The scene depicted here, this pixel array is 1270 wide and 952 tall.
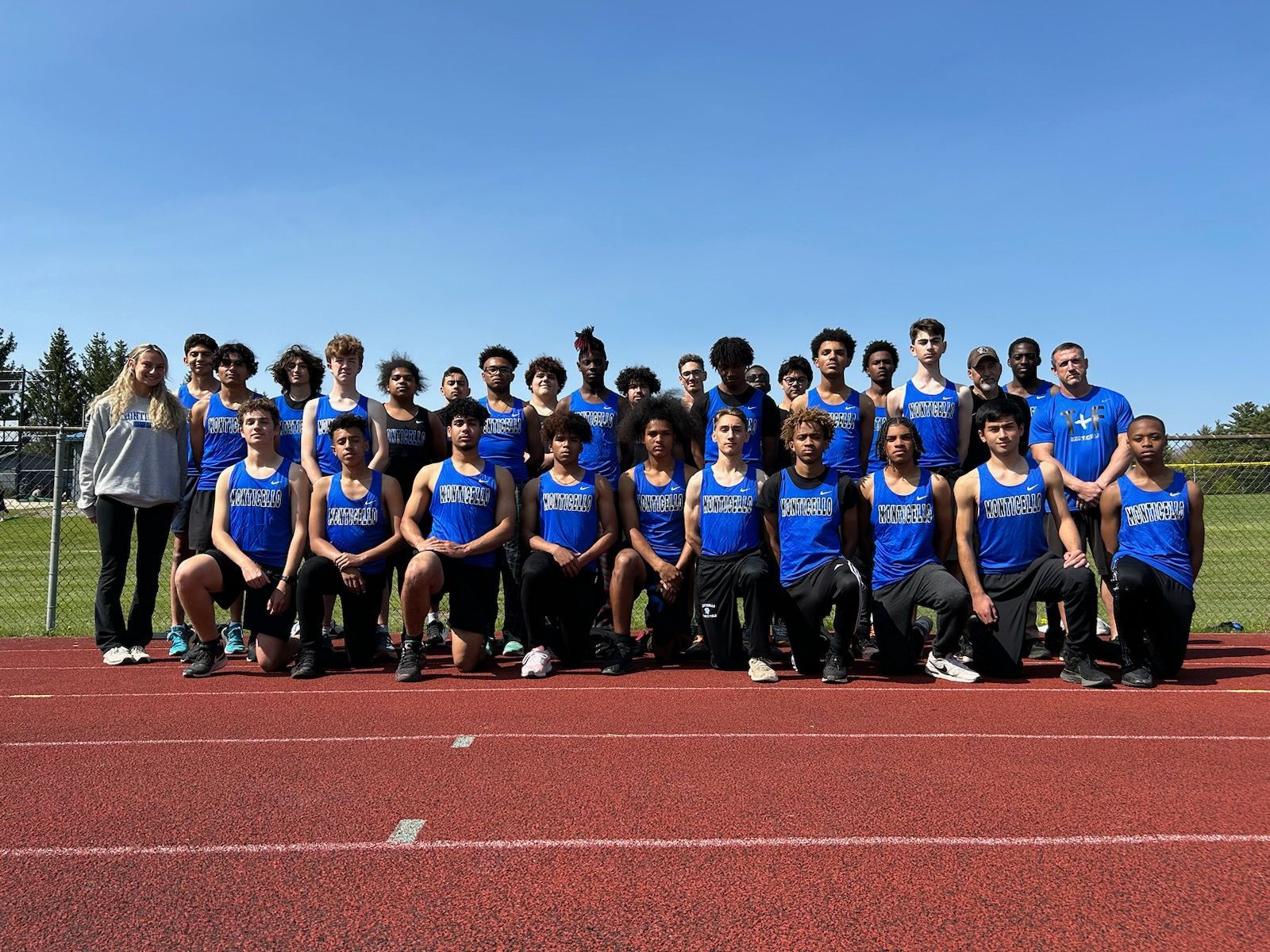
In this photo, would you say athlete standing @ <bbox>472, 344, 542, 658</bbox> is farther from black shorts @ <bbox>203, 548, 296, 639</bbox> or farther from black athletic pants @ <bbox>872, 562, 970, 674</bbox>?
black athletic pants @ <bbox>872, 562, 970, 674</bbox>

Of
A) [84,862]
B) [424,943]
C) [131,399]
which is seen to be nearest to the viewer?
[424,943]

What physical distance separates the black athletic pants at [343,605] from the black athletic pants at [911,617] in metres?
3.15

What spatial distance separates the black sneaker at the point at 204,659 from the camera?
606cm

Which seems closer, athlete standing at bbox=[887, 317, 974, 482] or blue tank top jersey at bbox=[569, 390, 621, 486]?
athlete standing at bbox=[887, 317, 974, 482]

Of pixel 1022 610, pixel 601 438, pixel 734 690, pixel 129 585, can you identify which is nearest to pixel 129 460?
pixel 601 438

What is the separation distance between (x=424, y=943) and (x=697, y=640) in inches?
189

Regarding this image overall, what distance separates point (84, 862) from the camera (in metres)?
3.04

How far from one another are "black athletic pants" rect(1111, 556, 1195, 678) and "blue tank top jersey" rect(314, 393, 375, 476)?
4756mm

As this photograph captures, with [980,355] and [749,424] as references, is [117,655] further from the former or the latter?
[980,355]

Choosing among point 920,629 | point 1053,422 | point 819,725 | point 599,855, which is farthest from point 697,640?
point 599,855

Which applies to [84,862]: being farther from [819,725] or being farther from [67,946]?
[819,725]

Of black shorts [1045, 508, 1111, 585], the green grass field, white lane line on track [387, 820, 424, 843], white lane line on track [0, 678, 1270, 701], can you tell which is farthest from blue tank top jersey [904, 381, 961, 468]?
white lane line on track [387, 820, 424, 843]

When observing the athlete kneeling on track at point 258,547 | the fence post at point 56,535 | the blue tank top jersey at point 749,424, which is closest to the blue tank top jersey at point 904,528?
the blue tank top jersey at point 749,424

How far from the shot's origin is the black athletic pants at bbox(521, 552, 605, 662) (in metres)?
6.21
